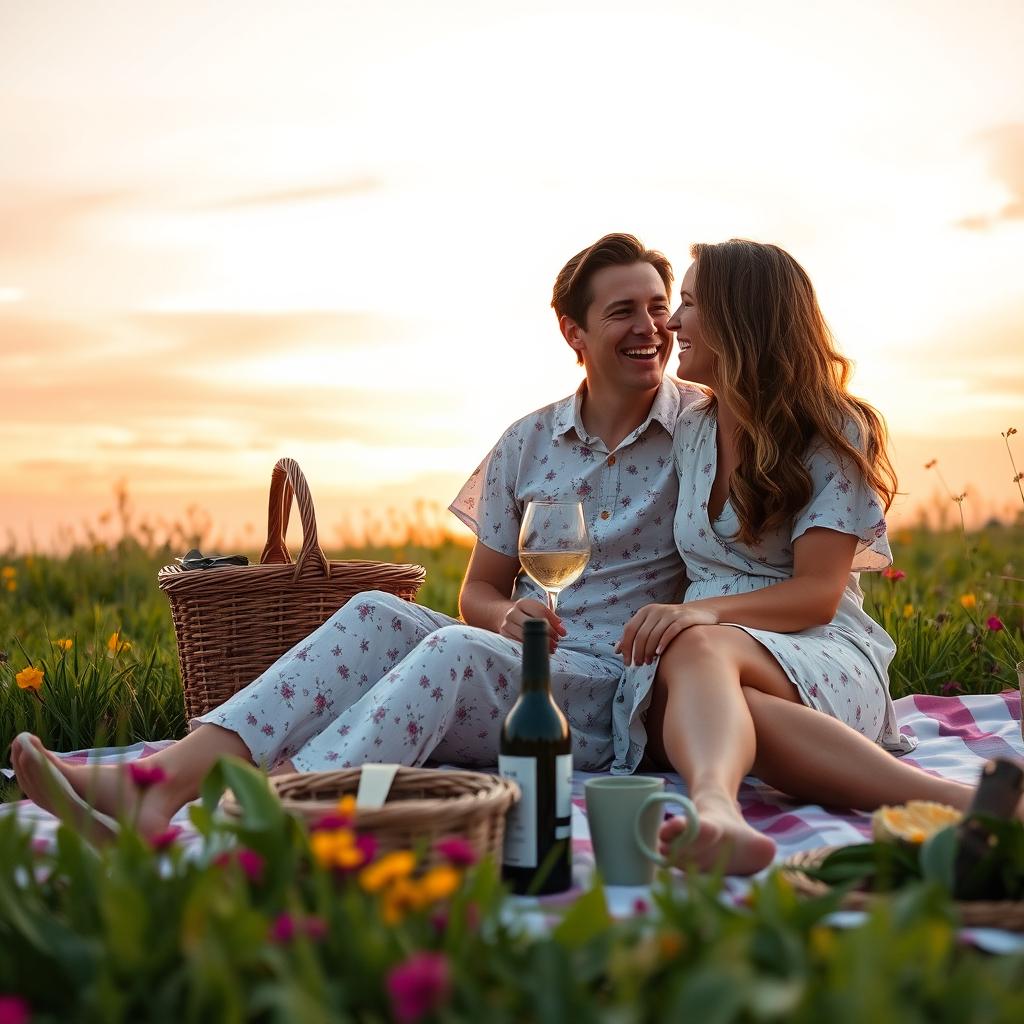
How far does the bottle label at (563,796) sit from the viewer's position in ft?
7.74

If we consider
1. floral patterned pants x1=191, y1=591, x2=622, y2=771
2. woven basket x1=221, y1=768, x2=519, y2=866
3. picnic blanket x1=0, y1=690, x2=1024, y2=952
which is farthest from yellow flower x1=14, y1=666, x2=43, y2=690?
woven basket x1=221, y1=768, x2=519, y2=866

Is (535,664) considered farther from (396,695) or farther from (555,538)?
(396,695)

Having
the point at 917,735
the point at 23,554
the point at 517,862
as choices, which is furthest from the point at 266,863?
the point at 23,554

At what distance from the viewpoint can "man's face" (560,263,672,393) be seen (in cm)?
411

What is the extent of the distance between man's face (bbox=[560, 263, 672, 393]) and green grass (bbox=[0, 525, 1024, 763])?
1.28 meters

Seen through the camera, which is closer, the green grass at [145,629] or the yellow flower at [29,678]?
the yellow flower at [29,678]

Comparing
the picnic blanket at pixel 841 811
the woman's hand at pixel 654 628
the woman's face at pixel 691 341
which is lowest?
the picnic blanket at pixel 841 811

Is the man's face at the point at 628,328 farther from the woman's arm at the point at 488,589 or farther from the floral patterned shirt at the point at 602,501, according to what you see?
the woman's arm at the point at 488,589

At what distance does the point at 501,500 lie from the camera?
434cm

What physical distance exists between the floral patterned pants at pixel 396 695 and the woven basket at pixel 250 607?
514 millimetres

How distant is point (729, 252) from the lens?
383 cm

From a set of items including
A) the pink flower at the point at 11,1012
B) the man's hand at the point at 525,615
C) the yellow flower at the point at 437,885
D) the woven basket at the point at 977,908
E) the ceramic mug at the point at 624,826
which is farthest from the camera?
the man's hand at the point at 525,615

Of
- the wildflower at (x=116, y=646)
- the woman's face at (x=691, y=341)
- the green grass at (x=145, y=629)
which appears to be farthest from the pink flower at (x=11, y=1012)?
the wildflower at (x=116, y=646)

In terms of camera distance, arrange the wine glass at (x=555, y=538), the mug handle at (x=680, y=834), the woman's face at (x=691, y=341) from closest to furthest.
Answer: the mug handle at (x=680, y=834), the wine glass at (x=555, y=538), the woman's face at (x=691, y=341)
